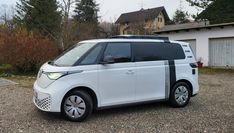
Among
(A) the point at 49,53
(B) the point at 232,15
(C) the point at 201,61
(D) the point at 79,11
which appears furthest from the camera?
(D) the point at 79,11

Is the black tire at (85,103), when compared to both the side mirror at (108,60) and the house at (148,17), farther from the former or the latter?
the house at (148,17)

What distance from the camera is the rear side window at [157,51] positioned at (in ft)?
26.0

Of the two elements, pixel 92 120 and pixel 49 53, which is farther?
pixel 49 53

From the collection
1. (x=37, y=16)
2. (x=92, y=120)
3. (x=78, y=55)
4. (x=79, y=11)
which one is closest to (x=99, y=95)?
(x=92, y=120)

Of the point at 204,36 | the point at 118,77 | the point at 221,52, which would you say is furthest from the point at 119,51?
the point at 204,36

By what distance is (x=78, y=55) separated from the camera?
7.38 metres

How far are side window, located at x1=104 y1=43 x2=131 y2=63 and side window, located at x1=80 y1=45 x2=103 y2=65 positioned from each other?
0.58 ft

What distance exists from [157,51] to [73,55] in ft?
7.05

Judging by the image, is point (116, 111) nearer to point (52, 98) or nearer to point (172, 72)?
point (172, 72)

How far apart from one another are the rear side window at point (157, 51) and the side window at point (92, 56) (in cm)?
95

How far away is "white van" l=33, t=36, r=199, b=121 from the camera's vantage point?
22.7 feet

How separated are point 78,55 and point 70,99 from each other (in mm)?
1060

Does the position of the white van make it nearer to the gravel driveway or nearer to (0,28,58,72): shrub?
the gravel driveway

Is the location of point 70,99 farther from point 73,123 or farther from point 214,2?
point 214,2
